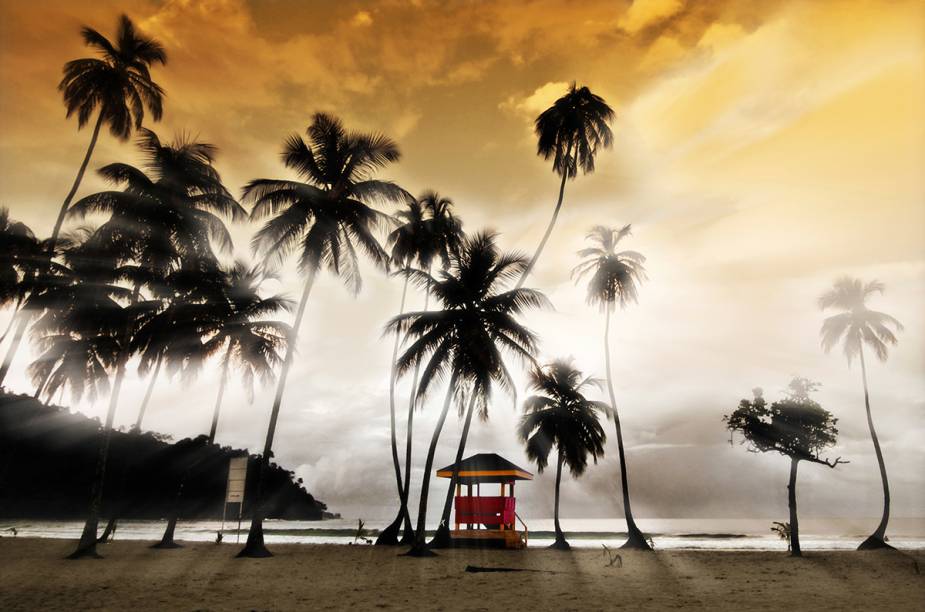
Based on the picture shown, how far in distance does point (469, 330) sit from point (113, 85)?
57.7 ft

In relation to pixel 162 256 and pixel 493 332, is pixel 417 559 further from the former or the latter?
A: pixel 162 256

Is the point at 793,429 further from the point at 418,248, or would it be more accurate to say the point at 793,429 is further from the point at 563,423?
the point at 418,248

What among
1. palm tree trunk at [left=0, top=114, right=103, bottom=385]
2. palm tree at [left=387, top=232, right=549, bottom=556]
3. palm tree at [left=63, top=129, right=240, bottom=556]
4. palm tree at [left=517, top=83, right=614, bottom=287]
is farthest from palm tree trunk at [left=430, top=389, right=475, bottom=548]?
palm tree trunk at [left=0, top=114, right=103, bottom=385]

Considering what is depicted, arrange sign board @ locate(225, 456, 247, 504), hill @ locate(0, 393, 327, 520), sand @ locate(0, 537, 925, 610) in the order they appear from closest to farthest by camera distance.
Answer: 1. sand @ locate(0, 537, 925, 610)
2. sign board @ locate(225, 456, 247, 504)
3. hill @ locate(0, 393, 327, 520)

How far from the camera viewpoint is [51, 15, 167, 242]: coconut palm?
21.4m

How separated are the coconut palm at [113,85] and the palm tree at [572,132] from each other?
55.1ft

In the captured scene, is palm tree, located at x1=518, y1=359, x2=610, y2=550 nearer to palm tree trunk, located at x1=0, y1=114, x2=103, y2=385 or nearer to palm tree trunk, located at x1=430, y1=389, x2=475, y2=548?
palm tree trunk, located at x1=430, y1=389, x2=475, y2=548

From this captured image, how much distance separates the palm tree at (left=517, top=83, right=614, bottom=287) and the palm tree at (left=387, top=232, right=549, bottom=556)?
166cm

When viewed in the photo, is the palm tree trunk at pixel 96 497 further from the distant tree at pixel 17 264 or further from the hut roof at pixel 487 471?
the hut roof at pixel 487 471

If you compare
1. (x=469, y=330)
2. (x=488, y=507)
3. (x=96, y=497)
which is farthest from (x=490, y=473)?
(x=96, y=497)

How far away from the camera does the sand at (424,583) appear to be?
10602mm

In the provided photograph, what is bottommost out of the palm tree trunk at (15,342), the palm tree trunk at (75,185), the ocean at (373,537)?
the ocean at (373,537)

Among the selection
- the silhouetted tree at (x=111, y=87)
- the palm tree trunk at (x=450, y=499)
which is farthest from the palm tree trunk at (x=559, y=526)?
the silhouetted tree at (x=111, y=87)

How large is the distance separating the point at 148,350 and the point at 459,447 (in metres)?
13.5
